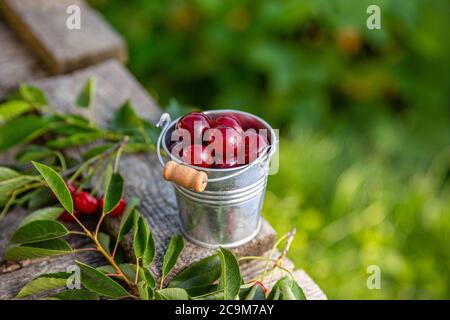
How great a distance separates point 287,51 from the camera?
241 centimetres

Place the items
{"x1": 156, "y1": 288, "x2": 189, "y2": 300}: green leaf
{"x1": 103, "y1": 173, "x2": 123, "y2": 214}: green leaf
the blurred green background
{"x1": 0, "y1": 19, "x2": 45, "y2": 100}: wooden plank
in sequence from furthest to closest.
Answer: the blurred green background → {"x1": 0, "y1": 19, "x2": 45, "y2": 100}: wooden plank → {"x1": 103, "y1": 173, "x2": 123, "y2": 214}: green leaf → {"x1": 156, "y1": 288, "x2": 189, "y2": 300}: green leaf

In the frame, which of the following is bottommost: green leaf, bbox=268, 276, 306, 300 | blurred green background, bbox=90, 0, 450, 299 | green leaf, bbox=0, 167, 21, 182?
blurred green background, bbox=90, 0, 450, 299

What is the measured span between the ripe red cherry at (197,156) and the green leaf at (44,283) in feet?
0.81

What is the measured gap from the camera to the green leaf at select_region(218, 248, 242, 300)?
32.6 inches

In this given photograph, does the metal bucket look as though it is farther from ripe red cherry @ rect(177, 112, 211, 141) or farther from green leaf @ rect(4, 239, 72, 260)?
green leaf @ rect(4, 239, 72, 260)

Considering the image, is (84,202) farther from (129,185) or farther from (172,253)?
(172,253)

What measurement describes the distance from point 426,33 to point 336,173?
0.75 m

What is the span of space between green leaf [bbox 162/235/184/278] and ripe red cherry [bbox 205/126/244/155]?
0.56 feet

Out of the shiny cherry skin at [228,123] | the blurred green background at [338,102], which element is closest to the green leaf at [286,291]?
the shiny cherry skin at [228,123]

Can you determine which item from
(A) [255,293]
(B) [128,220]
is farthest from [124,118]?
(A) [255,293]

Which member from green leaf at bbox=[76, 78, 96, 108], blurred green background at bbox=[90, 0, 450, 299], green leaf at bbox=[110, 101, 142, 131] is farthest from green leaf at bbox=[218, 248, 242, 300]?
blurred green background at bbox=[90, 0, 450, 299]

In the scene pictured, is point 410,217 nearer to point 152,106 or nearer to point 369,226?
point 369,226

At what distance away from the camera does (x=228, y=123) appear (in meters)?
0.90

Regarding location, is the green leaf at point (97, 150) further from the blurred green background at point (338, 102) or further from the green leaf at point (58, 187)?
the blurred green background at point (338, 102)
